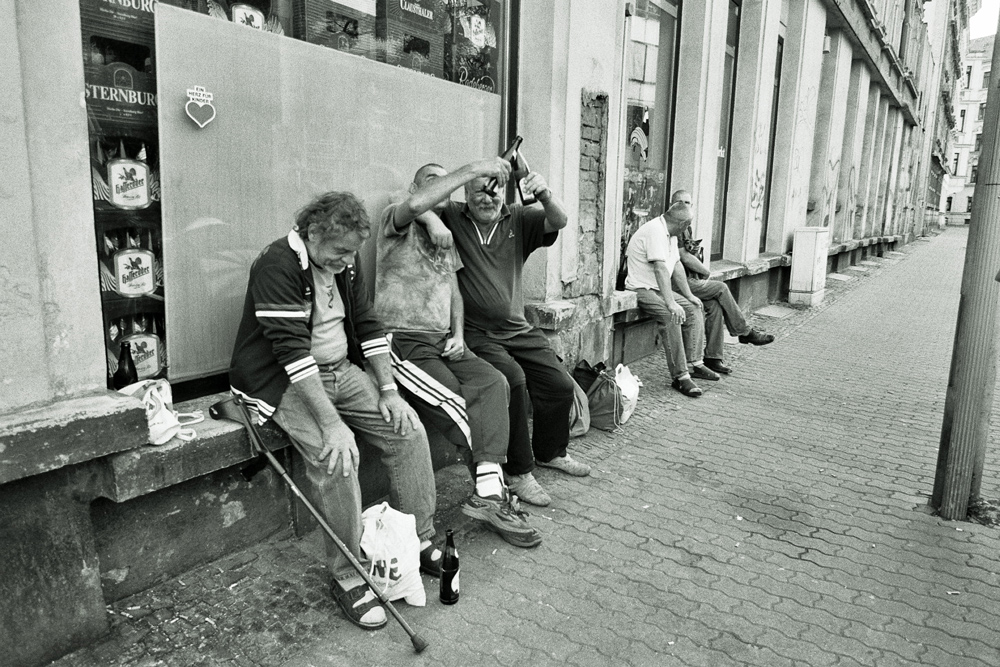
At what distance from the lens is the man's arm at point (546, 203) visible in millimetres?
4012

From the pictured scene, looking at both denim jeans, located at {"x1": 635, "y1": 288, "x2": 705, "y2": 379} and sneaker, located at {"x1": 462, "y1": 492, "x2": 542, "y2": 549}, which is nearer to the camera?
sneaker, located at {"x1": 462, "y1": 492, "x2": 542, "y2": 549}

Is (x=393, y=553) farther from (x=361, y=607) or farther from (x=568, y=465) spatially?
(x=568, y=465)

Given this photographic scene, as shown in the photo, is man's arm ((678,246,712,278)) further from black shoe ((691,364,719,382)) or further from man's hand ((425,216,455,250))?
man's hand ((425,216,455,250))

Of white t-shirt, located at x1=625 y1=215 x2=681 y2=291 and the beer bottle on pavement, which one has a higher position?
white t-shirt, located at x1=625 y1=215 x2=681 y2=291

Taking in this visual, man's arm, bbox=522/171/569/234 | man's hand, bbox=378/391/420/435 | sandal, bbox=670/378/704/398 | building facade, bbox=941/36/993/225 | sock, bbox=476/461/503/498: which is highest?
building facade, bbox=941/36/993/225

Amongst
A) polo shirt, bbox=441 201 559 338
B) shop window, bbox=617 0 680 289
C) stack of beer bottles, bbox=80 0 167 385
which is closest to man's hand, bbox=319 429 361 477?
stack of beer bottles, bbox=80 0 167 385

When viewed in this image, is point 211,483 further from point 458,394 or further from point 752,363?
point 752,363

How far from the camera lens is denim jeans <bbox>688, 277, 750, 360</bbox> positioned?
6.74m

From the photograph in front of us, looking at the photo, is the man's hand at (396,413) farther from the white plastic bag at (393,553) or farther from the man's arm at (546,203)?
the man's arm at (546,203)

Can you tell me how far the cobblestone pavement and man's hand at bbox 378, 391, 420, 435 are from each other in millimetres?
673

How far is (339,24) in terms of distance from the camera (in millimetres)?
3967

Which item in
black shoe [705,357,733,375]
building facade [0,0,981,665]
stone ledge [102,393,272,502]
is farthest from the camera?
black shoe [705,357,733,375]

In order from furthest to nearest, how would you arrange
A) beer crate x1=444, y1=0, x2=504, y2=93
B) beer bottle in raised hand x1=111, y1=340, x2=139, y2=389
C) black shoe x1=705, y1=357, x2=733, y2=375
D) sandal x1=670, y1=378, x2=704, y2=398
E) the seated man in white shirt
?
black shoe x1=705, y1=357, x2=733, y2=375 < the seated man in white shirt < sandal x1=670, y1=378, x2=704, y2=398 < beer crate x1=444, y1=0, x2=504, y2=93 < beer bottle in raised hand x1=111, y1=340, x2=139, y2=389

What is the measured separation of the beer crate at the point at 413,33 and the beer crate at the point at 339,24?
3.6 inches
